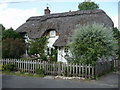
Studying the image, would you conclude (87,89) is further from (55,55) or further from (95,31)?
(55,55)

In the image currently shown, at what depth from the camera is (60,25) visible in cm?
1554

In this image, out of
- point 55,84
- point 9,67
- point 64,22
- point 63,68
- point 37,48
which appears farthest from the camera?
point 64,22

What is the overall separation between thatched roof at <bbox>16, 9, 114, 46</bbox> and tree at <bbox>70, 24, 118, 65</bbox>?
186 inches

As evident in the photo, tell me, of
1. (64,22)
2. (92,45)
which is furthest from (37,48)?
(64,22)

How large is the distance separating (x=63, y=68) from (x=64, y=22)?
872 cm

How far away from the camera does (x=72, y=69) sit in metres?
7.83

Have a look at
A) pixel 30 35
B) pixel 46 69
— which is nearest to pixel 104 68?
pixel 46 69

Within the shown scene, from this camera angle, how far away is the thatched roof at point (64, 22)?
46.8 ft

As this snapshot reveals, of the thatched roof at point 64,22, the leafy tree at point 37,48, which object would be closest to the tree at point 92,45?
the leafy tree at point 37,48

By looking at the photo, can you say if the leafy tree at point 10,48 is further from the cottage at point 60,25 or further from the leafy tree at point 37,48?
the cottage at point 60,25

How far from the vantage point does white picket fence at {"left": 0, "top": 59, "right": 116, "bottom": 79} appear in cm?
749

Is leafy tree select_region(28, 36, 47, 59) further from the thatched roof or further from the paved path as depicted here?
the paved path

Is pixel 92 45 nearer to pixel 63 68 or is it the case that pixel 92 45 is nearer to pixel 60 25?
pixel 63 68

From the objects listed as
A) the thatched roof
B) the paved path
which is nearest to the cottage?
the thatched roof
